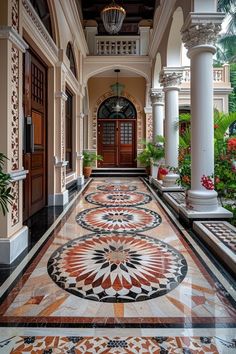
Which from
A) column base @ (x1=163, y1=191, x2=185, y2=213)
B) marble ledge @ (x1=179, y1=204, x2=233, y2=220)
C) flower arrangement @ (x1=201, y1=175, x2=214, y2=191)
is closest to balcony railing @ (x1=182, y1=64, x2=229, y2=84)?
column base @ (x1=163, y1=191, x2=185, y2=213)

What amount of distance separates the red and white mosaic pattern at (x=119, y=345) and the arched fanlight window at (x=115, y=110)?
11402 mm

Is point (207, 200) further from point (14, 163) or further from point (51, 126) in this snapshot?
point (51, 126)

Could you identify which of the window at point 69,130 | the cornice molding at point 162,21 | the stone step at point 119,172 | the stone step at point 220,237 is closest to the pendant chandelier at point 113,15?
the cornice molding at point 162,21

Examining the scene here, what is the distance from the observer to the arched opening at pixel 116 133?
1248 centimetres

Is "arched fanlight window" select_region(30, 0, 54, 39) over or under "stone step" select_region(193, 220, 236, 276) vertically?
over

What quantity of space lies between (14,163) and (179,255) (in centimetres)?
197

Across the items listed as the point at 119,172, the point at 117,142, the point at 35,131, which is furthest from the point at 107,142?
the point at 35,131

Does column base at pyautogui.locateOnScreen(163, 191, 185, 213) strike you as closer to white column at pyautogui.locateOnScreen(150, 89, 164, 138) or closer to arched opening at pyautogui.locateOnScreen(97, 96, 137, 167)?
white column at pyautogui.locateOnScreen(150, 89, 164, 138)

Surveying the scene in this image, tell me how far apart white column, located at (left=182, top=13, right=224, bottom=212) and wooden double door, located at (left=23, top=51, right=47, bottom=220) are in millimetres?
2357

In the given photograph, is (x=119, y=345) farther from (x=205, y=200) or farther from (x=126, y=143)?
(x=126, y=143)

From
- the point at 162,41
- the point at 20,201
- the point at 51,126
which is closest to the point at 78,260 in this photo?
the point at 20,201

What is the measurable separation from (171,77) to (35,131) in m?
3.54

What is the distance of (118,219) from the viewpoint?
4.48 m

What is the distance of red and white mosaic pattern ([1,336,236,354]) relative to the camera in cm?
151
